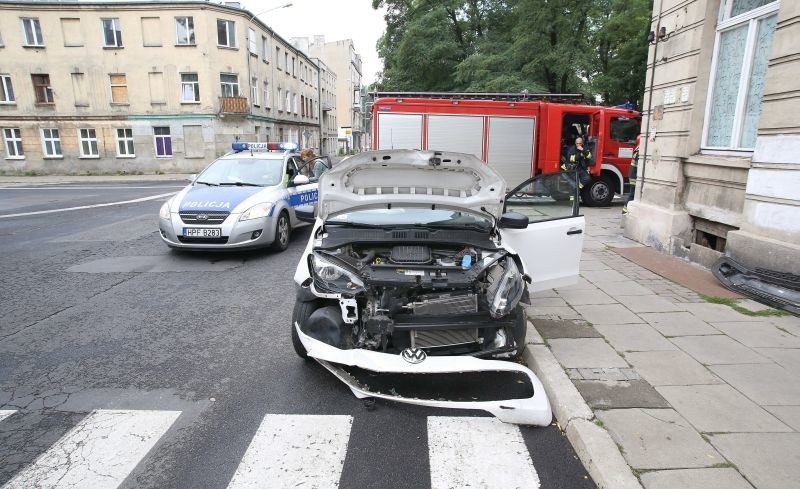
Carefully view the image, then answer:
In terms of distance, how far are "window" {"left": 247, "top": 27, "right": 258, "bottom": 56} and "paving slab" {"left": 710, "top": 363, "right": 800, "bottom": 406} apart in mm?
36078

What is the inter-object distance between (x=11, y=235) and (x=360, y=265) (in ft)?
32.7

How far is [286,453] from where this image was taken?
2.97 metres

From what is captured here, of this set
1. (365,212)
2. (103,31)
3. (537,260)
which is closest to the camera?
(365,212)

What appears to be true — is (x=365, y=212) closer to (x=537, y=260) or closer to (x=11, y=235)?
(x=537, y=260)

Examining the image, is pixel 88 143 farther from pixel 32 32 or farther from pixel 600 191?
pixel 600 191

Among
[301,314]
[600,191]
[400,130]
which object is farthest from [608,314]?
[600,191]

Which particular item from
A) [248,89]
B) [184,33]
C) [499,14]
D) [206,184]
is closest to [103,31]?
[184,33]

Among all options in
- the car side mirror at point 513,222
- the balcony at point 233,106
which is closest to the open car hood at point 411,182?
the car side mirror at point 513,222

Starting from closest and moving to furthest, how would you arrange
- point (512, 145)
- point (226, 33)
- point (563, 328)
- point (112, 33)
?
point (563, 328) < point (512, 145) < point (112, 33) < point (226, 33)

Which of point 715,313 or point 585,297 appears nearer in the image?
point 715,313

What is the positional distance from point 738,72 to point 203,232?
26.9ft

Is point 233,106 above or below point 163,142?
above

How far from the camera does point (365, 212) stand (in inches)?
163

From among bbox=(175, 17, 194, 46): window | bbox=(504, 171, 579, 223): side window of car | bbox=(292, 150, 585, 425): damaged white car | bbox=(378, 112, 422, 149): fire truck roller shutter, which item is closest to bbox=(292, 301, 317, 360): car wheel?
bbox=(292, 150, 585, 425): damaged white car
